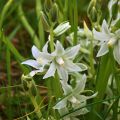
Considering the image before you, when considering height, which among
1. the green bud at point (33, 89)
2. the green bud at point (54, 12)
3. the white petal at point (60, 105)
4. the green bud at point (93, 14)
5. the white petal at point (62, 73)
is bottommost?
the white petal at point (60, 105)

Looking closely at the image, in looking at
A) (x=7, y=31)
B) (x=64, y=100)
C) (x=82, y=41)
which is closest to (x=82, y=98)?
(x=64, y=100)

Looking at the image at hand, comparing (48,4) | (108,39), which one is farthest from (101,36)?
(48,4)

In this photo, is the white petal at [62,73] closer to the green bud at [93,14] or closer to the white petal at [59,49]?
the white petal at [59,49]

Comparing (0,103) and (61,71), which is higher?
(61,71)

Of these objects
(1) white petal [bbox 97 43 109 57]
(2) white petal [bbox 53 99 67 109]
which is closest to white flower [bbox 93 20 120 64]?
(1) white petal [bbox 97 43 109 57]

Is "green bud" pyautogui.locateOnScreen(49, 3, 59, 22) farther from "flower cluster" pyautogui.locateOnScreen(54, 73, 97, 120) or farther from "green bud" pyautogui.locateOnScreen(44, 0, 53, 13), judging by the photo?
"flower cluster" pyautogui.locateOnScreen(54, 73, 97, 120)

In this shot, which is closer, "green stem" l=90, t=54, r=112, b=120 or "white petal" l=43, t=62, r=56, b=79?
"white petal" l=43, t=62, r=56, b=79

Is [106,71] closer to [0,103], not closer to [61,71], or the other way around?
[61,71]

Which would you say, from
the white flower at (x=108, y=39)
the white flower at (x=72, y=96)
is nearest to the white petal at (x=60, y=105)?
the white flower at (x=72, y=96)
